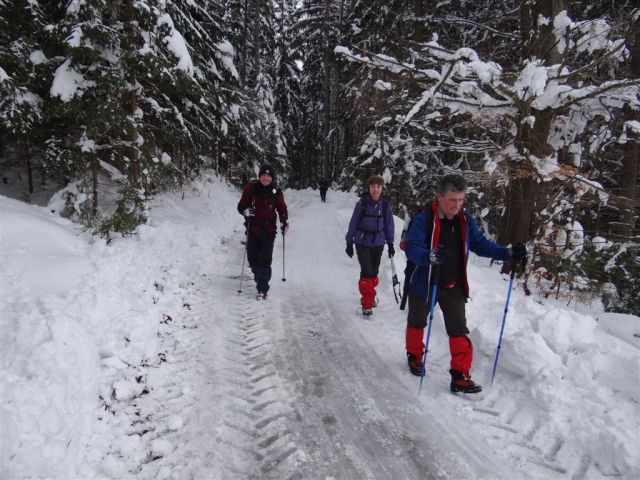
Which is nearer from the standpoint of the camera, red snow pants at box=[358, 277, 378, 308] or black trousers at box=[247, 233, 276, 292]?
red snow pants at box=[358, 277, 378, 308]

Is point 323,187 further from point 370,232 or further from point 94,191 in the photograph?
point 370,232

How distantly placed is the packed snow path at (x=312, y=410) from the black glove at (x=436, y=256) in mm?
1455

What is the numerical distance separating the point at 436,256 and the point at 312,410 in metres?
1.89

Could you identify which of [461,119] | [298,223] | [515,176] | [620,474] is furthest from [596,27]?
[298,223]

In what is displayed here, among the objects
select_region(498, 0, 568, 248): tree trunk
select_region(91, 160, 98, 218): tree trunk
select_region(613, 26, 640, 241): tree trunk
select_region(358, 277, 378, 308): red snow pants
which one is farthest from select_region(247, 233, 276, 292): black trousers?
select_region(613, 26, 640, 241): tree trunk

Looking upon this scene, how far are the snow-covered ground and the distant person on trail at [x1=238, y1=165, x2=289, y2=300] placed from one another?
0.84 metres

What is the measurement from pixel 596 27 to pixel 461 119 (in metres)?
3.71

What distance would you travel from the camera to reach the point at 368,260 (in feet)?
21.0

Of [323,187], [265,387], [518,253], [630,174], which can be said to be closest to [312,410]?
[265,387]

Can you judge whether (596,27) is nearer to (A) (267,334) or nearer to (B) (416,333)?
(B) (416,333)

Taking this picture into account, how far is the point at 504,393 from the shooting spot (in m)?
3.97

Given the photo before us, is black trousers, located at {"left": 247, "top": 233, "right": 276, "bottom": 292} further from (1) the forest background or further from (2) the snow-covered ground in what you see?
(1) the forest background

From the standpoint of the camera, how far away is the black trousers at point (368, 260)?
6391mm

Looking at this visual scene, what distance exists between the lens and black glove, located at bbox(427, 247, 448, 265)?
3.68m
